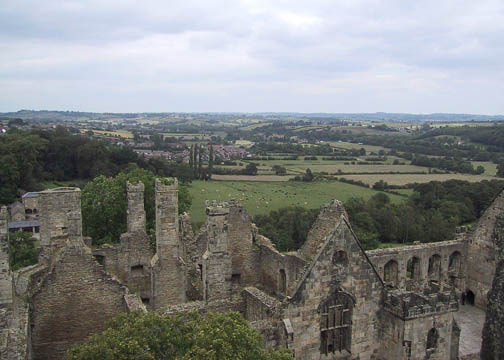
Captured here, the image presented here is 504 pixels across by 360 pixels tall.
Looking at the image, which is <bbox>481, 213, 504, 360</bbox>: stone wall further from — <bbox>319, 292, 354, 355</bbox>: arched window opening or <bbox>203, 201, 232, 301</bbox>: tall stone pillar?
<bbox>203, 201, 232, 301</bbox>: tall stone pillar

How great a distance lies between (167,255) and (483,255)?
19628 millimetres

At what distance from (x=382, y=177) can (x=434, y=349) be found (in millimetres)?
77442

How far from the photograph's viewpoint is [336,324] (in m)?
15.4

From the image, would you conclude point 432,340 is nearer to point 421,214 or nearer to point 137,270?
point 137,270

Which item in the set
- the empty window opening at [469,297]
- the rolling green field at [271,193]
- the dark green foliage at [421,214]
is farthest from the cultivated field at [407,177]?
the empty window opening at [469,297]

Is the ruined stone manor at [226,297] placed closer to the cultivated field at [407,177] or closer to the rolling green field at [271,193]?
the rolling green field at [271,193]

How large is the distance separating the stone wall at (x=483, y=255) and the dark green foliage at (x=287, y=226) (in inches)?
1048

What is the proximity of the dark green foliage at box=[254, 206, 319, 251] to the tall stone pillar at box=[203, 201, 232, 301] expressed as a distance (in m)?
35.8

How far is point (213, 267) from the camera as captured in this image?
16.3m

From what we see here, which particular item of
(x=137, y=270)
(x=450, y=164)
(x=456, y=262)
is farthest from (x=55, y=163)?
(x=450, y=164)

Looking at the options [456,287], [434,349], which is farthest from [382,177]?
[434,349]

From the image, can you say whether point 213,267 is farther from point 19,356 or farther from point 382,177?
point 382,177

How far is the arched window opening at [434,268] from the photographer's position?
2778cm

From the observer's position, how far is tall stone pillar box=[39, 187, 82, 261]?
1850 centimetres
